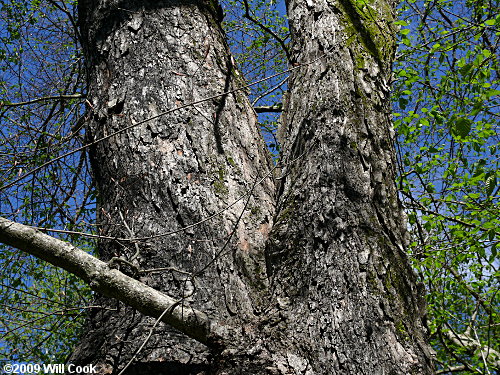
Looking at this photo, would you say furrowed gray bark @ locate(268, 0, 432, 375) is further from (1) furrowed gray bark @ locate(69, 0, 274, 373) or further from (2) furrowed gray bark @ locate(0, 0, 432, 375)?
(1) furrowed gray bark @ locate(69, 0, 274, 373)

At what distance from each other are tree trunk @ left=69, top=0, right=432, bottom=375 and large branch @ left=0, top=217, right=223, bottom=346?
0.06 meters

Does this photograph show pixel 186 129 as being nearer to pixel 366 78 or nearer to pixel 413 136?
pixel 366 78

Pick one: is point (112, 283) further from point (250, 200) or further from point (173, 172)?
point (250, 200)

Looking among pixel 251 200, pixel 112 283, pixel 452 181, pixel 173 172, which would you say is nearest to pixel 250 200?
pixel 251 200

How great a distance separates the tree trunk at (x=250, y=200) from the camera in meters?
1.75

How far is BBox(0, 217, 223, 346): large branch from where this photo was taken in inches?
70.2

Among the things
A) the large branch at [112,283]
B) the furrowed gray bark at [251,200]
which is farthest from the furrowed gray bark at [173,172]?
the large branch at [112,283]

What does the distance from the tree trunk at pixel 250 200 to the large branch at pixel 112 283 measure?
0.21 feet

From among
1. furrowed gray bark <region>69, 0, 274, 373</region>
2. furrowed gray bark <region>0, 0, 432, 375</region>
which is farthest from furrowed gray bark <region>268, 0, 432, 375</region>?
furrowed gray bark <region>69, 0, 274, 373</region>

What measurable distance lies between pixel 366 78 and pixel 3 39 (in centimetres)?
588

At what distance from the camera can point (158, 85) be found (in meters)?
2.47

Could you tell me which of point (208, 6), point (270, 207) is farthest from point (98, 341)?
point (208, 6)

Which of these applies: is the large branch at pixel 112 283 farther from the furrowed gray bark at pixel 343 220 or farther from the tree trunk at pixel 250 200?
the furrowed gray bark at pixel 343 220

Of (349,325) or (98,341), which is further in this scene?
(98,341)
